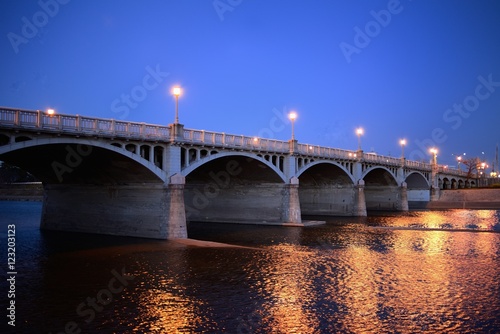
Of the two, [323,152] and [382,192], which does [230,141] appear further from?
[382,192]

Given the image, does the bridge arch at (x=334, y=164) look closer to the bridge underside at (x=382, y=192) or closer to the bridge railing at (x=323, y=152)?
the bridge railing at (x=323, y=152)

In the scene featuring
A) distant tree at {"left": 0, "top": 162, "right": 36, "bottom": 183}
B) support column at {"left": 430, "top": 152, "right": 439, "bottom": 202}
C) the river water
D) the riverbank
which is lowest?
the river water

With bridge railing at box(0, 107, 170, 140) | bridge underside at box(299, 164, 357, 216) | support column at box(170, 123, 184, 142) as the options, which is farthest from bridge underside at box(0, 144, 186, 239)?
bridge underside at box(299, 164, 357, 216)

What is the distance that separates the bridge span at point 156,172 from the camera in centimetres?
2962

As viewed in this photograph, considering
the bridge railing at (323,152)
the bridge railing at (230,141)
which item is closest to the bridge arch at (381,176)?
the bridge railing at (323,152)

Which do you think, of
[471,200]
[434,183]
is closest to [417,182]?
[434,183]

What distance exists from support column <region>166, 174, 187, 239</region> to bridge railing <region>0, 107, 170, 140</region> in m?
3.66

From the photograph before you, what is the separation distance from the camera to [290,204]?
4912cm

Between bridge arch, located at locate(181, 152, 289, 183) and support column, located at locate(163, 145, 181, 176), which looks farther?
bridge arch, located at locate(181, 152, 289, 183)

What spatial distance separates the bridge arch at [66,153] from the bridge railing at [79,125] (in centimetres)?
74

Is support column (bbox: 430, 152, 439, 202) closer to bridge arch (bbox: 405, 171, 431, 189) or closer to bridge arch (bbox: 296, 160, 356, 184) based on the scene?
bridge arch (bbox: 405, 171, 431, 189)

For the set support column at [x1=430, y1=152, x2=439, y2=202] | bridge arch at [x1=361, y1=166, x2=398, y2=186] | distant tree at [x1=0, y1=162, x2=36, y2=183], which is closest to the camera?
bridge arch at [x1=361, y1=166, x2=398, y2=186]

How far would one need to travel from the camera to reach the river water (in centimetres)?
1476

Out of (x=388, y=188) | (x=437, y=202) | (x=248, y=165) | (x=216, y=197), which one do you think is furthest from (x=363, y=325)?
(x=437, y=202)
